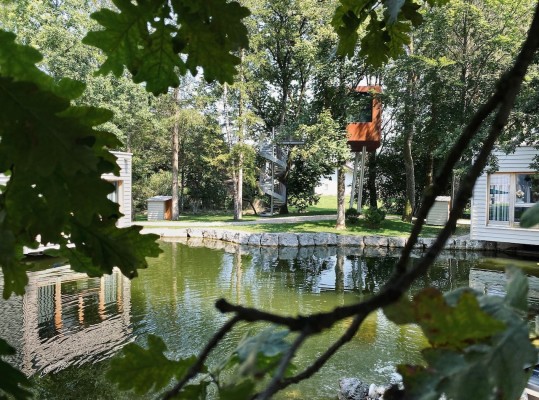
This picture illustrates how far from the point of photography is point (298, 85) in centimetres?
2331

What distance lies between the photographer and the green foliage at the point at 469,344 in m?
0.35

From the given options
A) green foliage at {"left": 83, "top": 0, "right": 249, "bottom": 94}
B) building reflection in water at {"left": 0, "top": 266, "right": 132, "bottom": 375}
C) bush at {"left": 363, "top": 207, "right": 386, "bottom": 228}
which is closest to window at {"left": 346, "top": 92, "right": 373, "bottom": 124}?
bush at {"left": 363, "top": 207, "right": 386, "bottom": 228}

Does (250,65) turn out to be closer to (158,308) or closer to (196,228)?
(196,228)

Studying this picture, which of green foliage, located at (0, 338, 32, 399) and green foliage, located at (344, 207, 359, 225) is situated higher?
green foliage, located at (0, 338, 32, 399)

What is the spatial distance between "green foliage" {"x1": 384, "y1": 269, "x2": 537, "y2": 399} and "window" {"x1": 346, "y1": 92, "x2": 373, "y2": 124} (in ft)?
57.4

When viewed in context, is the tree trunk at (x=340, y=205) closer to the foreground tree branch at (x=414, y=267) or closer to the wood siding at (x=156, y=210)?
the wood siding at (x=156, y=210)

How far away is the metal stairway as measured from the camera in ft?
74.8

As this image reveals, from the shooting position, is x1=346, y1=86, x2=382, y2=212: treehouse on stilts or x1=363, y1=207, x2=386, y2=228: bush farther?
x1=346, y1=86, x2=382, y2=212: treehouse on stilts

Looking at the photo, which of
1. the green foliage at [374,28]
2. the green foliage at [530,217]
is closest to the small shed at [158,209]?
the green foliage at [374,28]

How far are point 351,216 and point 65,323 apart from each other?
1345 centimetres

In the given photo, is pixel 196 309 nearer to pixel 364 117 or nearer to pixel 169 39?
pixel 169 39

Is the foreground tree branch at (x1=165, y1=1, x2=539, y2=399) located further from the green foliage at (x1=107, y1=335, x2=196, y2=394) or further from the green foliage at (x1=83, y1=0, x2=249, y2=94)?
the green foliage at (x1=83, y1=0, x2=249, y2=94)

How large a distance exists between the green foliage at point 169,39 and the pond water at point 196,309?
2.19 metres

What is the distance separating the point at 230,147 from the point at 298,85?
5174 millimetres
